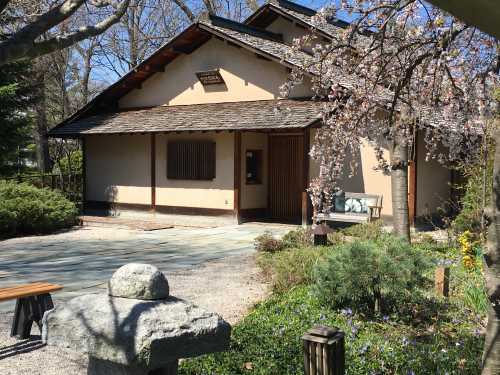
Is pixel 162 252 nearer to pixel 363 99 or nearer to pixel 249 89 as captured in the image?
pixel 363 99

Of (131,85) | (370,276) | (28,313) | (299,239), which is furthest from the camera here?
(131,85)

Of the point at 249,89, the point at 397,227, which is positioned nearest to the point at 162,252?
the point at 397,227

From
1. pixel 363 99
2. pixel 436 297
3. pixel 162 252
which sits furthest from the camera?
pixel 162 252

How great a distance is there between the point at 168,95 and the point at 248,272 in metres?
10.5

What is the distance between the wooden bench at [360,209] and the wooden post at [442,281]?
685cm

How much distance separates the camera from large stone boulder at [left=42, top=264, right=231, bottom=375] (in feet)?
11.0

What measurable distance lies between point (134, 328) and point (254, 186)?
43.9 feet

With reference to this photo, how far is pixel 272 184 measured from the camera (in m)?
17.0

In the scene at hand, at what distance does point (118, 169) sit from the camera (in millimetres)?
18797

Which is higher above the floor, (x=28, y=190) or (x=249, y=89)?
(x=249, y=89)

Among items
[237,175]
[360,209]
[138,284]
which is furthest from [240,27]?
[138,284]

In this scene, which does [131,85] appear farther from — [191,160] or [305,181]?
[305,181]

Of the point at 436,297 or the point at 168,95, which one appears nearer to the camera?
the point at 436,297

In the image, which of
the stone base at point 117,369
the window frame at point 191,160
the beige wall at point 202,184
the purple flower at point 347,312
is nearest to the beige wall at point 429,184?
the beige wall at point 202,184
